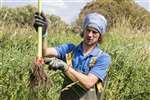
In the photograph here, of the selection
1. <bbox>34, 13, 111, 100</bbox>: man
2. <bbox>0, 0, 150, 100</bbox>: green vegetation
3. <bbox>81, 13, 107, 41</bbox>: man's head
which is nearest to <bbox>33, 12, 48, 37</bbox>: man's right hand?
<bbox>34, 13, 111, 100</bbox>: man

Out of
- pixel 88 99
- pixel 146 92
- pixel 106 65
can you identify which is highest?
pixel 106 65

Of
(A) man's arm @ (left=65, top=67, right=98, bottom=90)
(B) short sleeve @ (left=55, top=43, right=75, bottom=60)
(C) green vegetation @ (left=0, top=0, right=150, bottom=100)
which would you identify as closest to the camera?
(A) man's arm @ (left=65, top=67, right=98, bottom=90)

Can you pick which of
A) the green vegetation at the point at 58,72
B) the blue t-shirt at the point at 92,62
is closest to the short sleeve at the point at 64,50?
the blue t-shirt at the point at 92,62

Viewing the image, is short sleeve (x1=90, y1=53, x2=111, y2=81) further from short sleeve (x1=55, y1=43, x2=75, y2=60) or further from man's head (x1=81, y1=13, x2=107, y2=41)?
short sleeve (x1=55, y1=43, x2=75, y2=60)

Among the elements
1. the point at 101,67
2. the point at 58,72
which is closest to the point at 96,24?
the point at 101,67

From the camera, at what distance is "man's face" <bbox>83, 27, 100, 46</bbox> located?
4160 millimetres

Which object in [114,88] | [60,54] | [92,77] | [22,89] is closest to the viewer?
[92,77]

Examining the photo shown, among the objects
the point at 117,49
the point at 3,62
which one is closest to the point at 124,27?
the point at 117,49

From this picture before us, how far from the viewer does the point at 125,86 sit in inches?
311

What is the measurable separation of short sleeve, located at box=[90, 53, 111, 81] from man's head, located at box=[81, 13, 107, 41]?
0.17 m

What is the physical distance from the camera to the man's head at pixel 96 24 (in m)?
4.19

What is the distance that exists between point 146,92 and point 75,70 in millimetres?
3936

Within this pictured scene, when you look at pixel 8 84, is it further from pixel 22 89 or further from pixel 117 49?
pixel 117 49

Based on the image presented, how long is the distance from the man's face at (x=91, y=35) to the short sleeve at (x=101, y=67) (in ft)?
0.54
